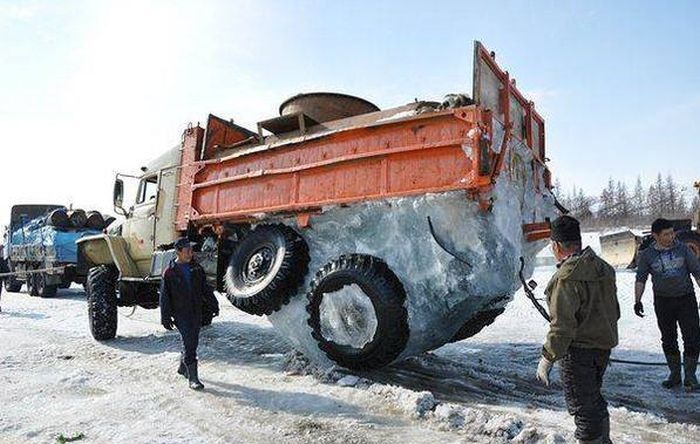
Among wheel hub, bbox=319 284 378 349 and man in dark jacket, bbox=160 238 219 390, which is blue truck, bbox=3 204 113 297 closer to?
man in dark jacket, bbox=160 238 219 390

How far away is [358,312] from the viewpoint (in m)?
5.23

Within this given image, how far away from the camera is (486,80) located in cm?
516

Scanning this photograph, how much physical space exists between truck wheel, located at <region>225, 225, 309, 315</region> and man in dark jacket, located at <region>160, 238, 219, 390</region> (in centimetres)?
72

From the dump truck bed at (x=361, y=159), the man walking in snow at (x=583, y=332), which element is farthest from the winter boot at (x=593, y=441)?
the dump truck bed at (x=361, y=159)

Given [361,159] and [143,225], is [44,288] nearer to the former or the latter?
[143,225]

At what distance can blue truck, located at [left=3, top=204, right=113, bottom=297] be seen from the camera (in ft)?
51.8

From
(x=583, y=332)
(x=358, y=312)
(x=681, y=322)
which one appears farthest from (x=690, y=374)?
(x=358, y=312)

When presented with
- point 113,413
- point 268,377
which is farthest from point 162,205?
point 113,413

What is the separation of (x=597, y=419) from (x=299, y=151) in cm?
410

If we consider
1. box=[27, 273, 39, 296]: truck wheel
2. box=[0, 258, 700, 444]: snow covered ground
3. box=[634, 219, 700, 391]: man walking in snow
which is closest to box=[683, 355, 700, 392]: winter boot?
box=[634, 219, 700, 391]: man walking in snow

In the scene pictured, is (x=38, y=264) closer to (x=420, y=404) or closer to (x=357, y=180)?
(x=357, y=180)

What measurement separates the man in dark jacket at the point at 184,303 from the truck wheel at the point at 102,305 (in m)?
3.11

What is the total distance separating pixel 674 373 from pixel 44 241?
56.1ft

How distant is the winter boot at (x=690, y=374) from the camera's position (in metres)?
5.20
